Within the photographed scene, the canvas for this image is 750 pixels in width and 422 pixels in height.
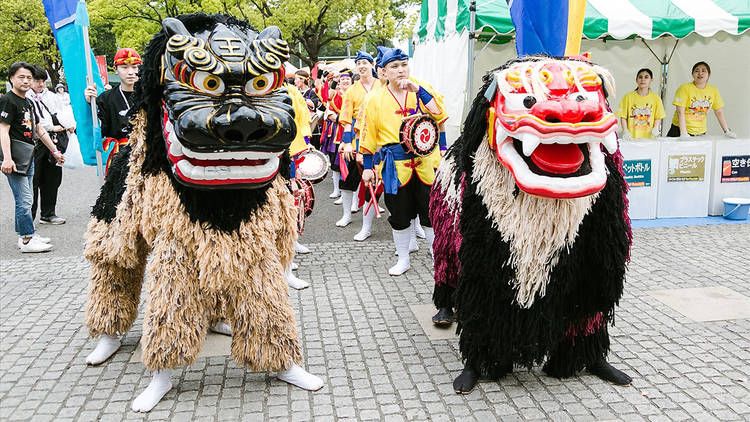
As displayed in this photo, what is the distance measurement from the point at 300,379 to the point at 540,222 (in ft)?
5.08

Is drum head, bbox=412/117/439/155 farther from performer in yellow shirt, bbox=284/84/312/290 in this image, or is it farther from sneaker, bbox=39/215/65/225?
sneaker, bbox=39/215/65/225

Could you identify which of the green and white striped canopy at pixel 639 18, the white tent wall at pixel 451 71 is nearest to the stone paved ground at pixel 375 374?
the white tent wall at pixel 451 71

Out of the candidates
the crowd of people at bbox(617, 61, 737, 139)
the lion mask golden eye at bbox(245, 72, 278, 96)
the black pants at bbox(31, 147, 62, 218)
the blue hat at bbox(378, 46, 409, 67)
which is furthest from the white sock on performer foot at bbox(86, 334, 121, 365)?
the crowd of people at bbox(617, 61, 737, 139)

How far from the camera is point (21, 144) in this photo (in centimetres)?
629

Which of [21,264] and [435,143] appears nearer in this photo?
[435,143]

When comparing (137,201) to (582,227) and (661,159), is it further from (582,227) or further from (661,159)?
Result: (661,159)

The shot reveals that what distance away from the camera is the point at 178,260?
2967mm

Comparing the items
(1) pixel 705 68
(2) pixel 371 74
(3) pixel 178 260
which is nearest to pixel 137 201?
(3) pixel 178 260

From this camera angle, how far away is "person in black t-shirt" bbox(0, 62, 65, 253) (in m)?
6.11

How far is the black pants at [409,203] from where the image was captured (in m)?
5.26

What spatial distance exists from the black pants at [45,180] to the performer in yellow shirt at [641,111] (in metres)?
7.29

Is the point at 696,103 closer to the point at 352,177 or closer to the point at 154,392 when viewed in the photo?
the point at 352,177

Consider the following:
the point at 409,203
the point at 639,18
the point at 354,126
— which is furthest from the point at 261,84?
the point at 639,18

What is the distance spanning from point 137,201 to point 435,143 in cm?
274
